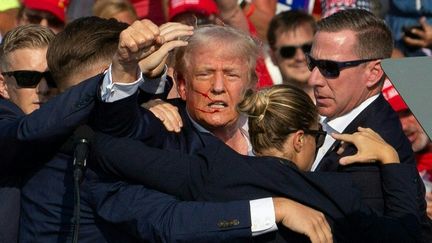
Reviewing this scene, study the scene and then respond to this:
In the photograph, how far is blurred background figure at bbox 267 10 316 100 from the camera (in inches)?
332

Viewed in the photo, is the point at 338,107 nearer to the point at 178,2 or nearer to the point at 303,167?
the point at 303,167

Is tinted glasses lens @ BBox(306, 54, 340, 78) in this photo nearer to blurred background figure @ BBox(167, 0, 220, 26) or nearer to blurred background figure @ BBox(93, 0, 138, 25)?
blurred background figure @ BBox(167, 0, 220, 26)

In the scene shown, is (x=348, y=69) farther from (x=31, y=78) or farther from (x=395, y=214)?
(x=31, y=78)

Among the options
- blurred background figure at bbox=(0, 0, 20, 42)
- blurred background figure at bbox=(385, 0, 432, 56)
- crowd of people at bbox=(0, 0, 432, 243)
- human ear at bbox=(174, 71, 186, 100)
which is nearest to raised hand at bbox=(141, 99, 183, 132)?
crowd of people at bbox=(0, 0, 432, 243)

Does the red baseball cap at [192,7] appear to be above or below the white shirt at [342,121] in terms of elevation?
below

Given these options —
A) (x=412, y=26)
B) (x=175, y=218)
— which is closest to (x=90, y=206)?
(x=175, y=218)

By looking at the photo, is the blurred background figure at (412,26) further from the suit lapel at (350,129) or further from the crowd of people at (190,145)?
the suit lapel at (350,129)

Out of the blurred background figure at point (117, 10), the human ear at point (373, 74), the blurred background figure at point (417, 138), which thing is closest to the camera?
the human ear at point (373, 74)

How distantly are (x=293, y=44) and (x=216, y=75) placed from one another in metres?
3.15

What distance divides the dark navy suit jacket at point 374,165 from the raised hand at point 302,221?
0.33 meters

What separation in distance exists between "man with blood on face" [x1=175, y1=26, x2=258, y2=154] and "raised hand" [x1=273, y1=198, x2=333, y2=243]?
3.43 feet

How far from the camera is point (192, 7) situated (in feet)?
27.2

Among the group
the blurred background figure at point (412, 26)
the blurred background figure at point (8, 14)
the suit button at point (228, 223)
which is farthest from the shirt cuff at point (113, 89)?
the blurred background figure at point (412, 26)

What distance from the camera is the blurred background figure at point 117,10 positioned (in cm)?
865
